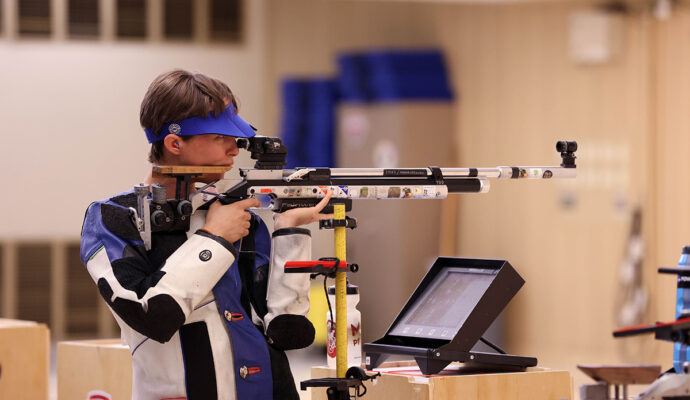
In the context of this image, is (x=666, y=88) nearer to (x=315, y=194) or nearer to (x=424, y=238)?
(x=424, y=238)

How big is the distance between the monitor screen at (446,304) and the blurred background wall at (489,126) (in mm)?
4635

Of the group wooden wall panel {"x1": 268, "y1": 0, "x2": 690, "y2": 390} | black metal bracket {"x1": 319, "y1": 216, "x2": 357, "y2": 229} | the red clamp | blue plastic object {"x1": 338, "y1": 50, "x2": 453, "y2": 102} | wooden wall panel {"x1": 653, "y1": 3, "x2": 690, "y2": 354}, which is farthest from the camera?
blue plastic object {"x1": 338, "y1": 50, "x2": 453, "y2": 102}

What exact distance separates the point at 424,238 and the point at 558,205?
104 centimetres

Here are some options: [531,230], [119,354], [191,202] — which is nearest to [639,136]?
[531,230]

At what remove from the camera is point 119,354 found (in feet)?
10.2

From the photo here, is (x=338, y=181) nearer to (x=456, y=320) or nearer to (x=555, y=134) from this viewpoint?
(x=456, y=320)

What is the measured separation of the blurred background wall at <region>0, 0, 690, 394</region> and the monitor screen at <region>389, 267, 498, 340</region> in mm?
4635

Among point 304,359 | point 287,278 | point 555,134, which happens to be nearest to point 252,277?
point 287,278

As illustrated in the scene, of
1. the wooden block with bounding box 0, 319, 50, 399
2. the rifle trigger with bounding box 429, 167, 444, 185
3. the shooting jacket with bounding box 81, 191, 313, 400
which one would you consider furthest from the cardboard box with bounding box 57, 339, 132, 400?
the rifle trigger with bounding box 429, 167, 444, 185

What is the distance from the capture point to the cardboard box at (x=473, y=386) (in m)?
2.37

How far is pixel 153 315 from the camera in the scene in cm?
205

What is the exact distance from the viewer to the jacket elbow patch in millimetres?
2053

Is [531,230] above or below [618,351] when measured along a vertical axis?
Answer: above

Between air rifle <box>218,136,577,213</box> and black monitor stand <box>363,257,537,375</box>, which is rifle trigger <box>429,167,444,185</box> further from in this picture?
black monitor stand <box>363,257,537,375</box>
